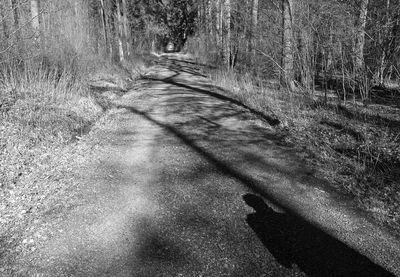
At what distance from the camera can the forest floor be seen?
10.4 ft

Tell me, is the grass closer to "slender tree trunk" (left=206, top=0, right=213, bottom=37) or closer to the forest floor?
the forest floor

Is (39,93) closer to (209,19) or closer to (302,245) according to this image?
(302,245)

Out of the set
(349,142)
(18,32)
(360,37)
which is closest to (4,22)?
(18,32)

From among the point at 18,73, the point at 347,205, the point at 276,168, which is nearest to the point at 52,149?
the point at 18,73

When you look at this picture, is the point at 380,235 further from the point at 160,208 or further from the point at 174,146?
the point at 174,146

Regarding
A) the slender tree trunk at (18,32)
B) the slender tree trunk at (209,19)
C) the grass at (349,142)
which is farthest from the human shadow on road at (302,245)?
the slender tree trunk at (209,19)

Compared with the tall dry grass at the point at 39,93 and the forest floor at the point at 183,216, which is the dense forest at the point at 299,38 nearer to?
the tall dry grass at the point at 39,93

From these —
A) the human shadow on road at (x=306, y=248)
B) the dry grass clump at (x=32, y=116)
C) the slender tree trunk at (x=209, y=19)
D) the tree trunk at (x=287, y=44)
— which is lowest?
the human shadow on road at (x=306, y=248)

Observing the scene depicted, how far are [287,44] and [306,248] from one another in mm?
8226

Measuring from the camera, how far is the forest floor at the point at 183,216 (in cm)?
316

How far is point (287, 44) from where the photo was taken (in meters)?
10.3

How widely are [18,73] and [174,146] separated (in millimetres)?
4214

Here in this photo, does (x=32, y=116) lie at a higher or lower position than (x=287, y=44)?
lower

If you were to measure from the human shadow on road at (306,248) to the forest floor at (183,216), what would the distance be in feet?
0.04
